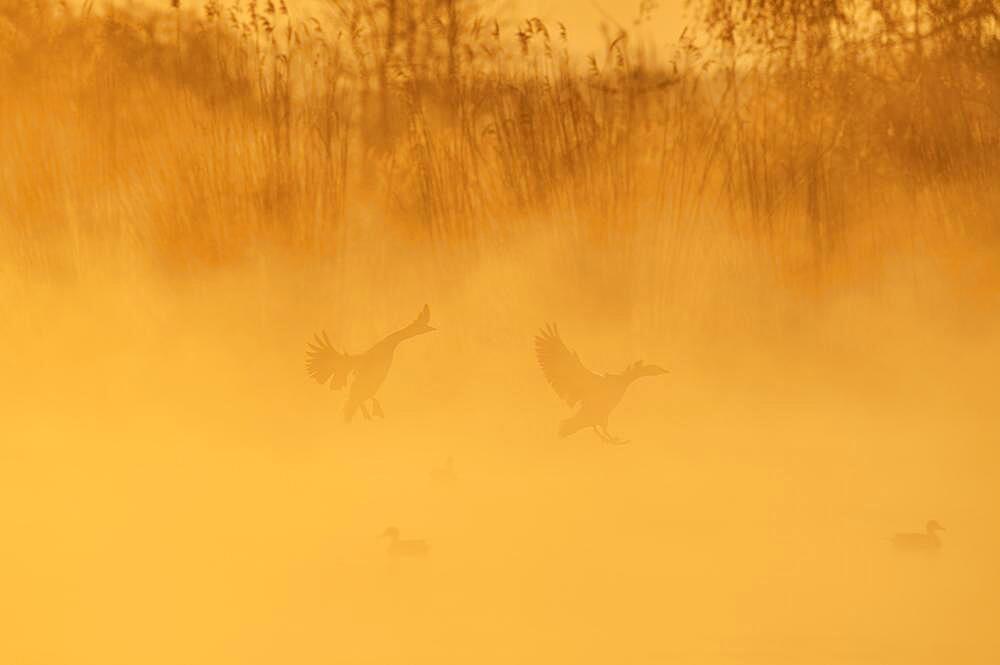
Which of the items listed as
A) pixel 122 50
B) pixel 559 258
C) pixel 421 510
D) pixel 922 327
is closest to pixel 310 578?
pixel 421 510

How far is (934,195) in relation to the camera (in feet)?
14.4

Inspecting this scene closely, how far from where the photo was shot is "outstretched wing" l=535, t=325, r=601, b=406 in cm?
366

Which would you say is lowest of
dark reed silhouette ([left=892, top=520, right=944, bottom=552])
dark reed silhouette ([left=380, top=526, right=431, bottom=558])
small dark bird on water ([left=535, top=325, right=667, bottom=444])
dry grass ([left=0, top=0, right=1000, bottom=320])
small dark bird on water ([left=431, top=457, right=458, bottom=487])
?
dark reed silhouette ([left=892, top=520, right=944, bottom=552])

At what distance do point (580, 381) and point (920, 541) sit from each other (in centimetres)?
99

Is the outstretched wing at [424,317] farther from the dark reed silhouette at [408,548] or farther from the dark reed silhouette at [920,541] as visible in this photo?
the dark reed silhouette at [920,541]

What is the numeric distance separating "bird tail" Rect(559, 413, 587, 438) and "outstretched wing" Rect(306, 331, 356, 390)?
0.64 metres

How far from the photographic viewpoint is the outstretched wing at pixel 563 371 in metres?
3.66

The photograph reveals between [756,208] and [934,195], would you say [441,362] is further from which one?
[934,195]

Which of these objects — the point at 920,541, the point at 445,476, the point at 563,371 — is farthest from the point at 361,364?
the point at 920,541

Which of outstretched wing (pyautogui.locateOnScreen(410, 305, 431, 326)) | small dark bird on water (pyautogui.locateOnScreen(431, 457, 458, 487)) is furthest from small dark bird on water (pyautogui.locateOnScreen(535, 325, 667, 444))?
outstretched wing (pyautogui.locateOnScreen(410, 305, 431, 326))

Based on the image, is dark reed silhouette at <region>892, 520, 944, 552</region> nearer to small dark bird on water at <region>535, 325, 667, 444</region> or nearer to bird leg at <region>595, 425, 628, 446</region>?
small dark bird on water at <region>535, 325, 667, 444</region>

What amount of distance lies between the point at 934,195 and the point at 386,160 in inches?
71.4

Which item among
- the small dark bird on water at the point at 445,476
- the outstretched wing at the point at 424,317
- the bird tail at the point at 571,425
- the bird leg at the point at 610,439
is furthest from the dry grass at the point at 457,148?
the small dark bird on water at the point at 445,476

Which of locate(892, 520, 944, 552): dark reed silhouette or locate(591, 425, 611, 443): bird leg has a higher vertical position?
locate(591, 425, 611, 443): bird leg
